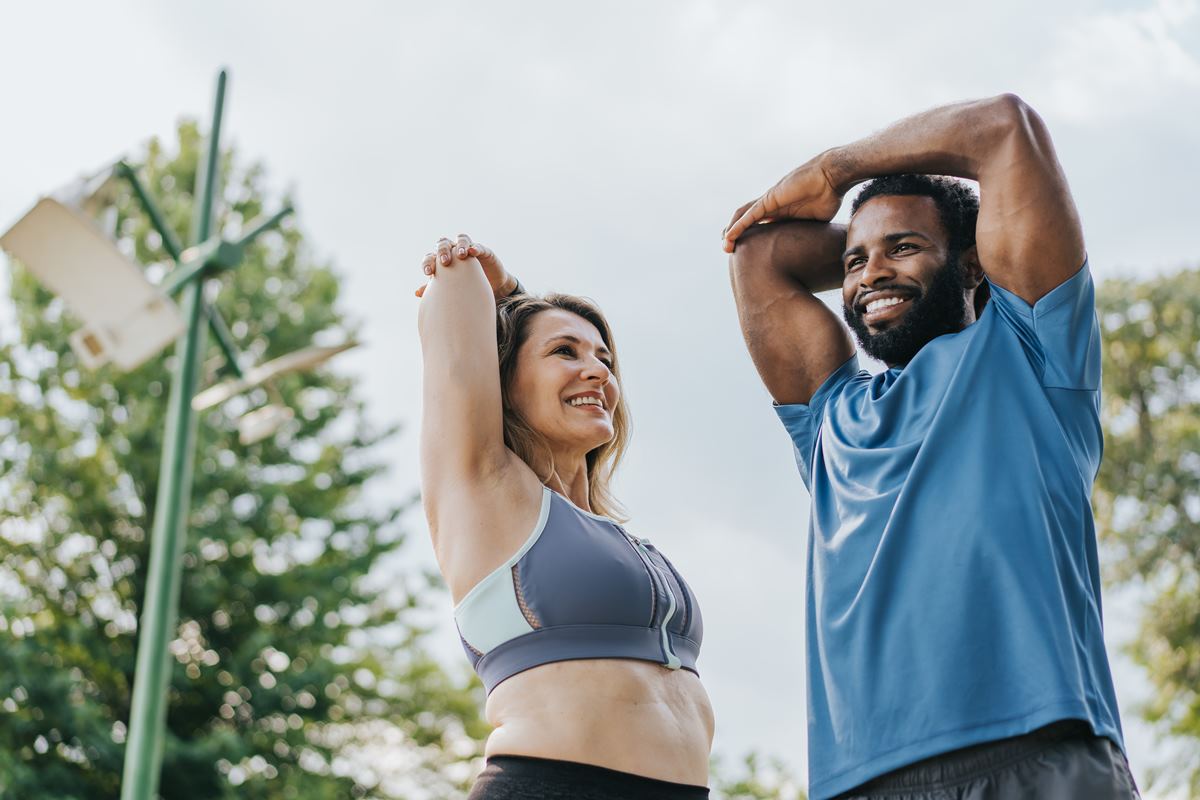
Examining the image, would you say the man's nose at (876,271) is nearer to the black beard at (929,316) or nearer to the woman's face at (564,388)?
the black beard at (929,316)

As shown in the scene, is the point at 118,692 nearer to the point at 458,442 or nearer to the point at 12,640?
the point at 12,640

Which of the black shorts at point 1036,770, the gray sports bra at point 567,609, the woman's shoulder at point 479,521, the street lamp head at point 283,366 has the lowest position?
the black shorts at point 1036,770

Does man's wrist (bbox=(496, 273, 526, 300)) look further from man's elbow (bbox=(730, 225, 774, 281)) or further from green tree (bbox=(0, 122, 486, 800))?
green tree (bbox=(0, 122, 486, 800))

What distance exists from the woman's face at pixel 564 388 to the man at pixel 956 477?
499 mm

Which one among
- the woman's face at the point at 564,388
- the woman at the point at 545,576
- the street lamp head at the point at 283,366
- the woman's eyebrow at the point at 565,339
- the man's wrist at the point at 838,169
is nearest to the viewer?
the woman at the point at 545,576

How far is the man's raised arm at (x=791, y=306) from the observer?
3107mm

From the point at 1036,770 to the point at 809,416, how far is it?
1094mm

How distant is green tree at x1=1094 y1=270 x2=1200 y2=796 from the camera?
15.5 meters

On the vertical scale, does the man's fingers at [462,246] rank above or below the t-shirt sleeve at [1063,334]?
above

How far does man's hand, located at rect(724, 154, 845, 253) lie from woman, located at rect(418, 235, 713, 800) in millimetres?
566

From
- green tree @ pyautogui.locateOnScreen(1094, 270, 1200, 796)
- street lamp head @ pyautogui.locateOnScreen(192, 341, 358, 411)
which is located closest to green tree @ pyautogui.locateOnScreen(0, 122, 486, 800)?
street lamp head @ pyautogui.locateOnScreen(192, 341, 358, 411)

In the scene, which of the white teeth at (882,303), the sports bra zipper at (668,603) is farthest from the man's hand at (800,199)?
the sports bra zipper at (668,603)

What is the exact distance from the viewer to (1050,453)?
7.88 ft

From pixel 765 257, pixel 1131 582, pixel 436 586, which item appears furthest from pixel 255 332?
pixel 765 257
